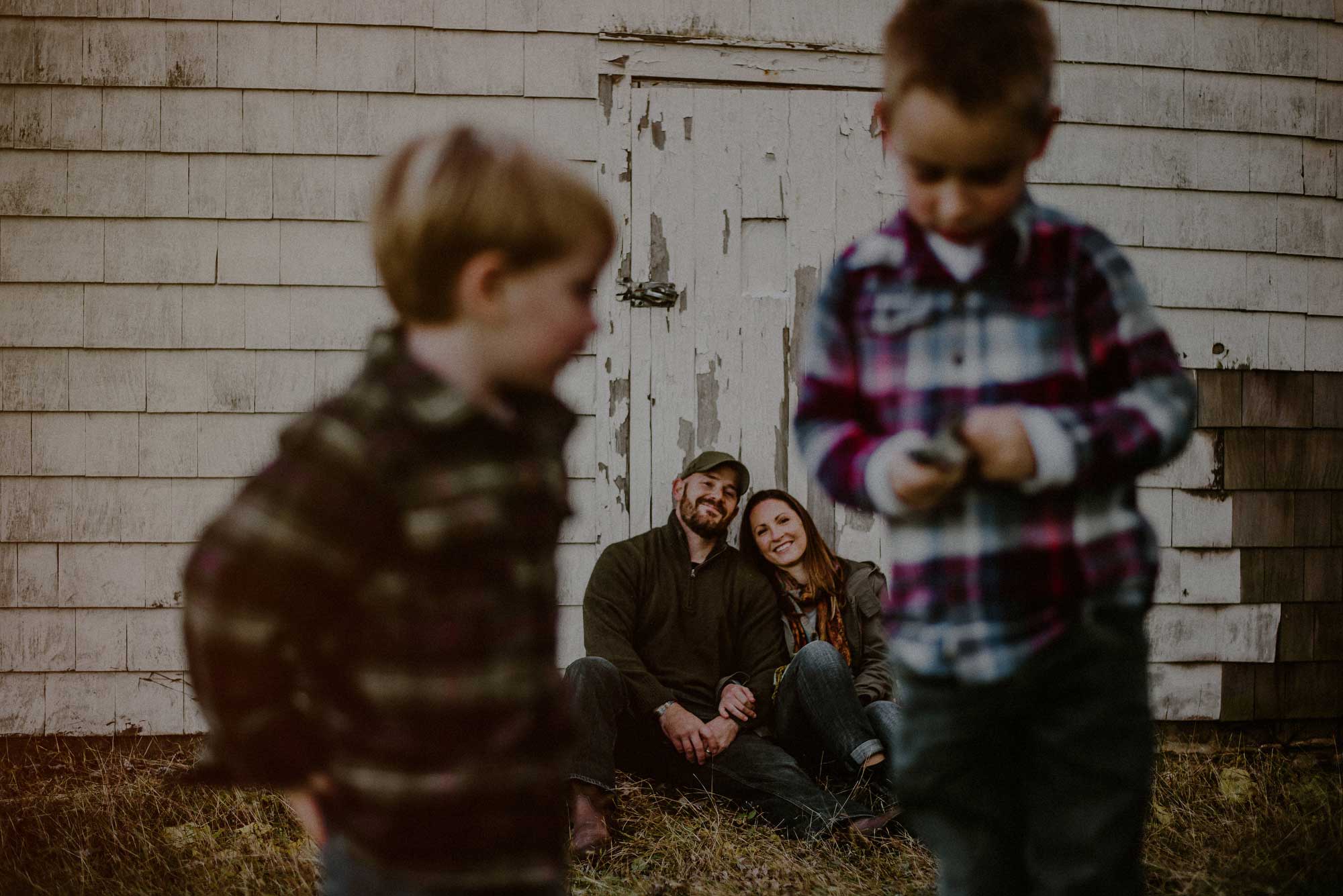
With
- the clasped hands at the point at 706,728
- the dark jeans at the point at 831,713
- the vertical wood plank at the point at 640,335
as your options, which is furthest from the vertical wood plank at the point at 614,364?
the dark jeans at the point at 831,713

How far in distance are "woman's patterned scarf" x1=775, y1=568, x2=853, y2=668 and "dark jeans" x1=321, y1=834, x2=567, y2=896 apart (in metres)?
2.48

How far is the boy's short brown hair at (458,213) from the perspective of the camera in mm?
989

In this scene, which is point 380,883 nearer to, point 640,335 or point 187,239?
point 640,335

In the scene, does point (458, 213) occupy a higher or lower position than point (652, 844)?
higher

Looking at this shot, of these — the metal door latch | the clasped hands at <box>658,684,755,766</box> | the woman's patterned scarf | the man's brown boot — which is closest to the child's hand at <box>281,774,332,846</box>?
the man's brown boot

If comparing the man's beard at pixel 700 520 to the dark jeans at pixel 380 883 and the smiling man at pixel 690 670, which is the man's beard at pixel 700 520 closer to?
the smiling man at pixel 690 670

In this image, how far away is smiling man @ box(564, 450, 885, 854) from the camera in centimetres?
288

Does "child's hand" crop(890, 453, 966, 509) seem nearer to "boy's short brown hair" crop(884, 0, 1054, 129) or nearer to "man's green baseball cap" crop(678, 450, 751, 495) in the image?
"boy's short brown hair" crop(884, 0, 1054, 129)

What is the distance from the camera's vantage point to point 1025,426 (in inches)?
43.7

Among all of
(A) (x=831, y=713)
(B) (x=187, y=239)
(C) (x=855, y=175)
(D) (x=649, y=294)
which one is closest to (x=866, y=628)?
(A) (x=831, y=713)

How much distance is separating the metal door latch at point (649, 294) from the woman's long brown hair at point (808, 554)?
0.84m

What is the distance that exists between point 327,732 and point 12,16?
12.5ft

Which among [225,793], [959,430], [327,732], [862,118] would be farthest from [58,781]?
[862,118]

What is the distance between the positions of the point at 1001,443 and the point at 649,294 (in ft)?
8.59
